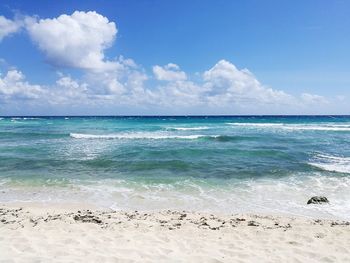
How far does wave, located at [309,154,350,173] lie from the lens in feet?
53.6

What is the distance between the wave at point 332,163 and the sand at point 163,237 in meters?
8.28

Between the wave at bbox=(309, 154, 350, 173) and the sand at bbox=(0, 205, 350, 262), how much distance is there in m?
8.28

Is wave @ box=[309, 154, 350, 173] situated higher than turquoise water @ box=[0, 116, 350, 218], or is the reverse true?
wave @ box=[309, 154, 350, 173]

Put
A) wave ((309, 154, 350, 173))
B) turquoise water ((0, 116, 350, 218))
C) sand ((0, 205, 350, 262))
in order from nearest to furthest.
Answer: sand ((0, 205, 350, 262)) → turquoise water ((0, 116, 350, 218)) → wave ((309, 154, 350, 173))

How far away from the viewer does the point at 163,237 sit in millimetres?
7363

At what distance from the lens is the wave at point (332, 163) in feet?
53.6

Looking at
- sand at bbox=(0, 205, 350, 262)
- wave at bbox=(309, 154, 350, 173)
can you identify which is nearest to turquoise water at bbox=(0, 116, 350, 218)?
wave at bbox=(309, 154, 350, 173)

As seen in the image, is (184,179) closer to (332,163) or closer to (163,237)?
(163,237)

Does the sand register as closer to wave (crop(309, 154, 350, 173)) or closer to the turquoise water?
the turquoise water

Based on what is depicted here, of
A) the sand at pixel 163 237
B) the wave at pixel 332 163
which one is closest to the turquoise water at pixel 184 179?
the wave at pixel 332 163

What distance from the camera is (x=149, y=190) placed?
489 inches

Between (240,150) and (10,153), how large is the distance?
14217mm

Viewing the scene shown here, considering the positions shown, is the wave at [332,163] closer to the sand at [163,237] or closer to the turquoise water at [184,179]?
the turquoise water at [184,179]

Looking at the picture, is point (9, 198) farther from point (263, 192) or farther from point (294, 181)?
point (294, 181)
